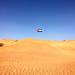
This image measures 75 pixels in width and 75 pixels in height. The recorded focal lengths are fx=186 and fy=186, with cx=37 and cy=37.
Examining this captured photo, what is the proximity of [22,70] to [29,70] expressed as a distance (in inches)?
16.6

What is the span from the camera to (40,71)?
11062 mm

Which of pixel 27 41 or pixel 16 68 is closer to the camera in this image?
pixel 16 68

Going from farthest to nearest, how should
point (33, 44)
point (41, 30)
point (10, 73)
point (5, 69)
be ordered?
point (41, 30) → point (33, 44) → point (5, 69) → point (10, 73)

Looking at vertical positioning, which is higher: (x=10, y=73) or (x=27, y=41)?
(x=27, y=41)

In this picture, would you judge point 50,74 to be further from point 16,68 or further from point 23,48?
point 23,48

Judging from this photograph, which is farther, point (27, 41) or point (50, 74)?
point (27, 41)

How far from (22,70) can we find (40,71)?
1.10 metres

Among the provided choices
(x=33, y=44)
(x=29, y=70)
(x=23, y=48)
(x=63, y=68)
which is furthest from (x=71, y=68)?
(x=33, y=44)

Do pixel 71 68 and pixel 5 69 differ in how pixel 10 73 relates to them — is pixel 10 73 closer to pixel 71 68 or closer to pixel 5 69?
pixel 5 69

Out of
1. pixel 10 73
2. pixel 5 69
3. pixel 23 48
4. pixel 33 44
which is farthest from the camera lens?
pixel 33 44

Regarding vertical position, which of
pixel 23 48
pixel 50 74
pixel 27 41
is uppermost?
pixel 27 41

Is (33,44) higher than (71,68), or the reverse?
(33,44)

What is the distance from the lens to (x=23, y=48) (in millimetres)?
22078

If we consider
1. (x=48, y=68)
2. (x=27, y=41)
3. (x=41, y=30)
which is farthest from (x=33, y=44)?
(x=48, y=68)
